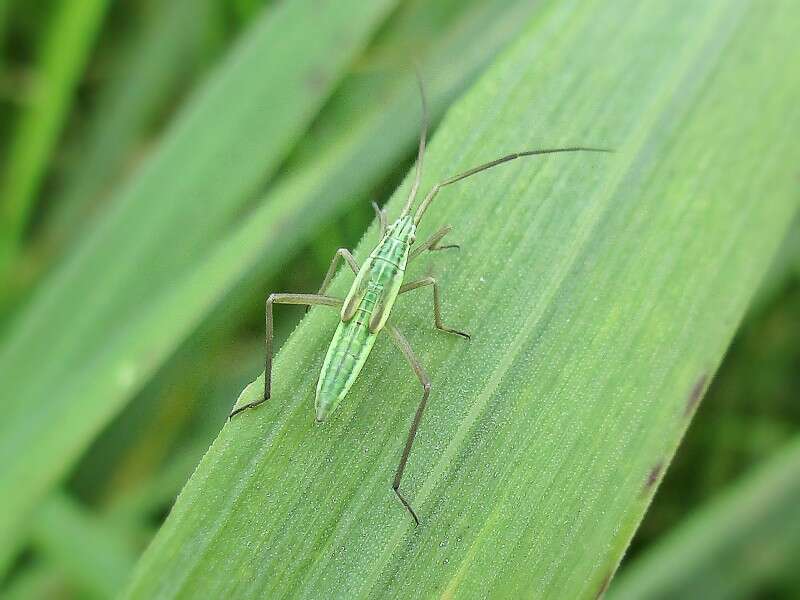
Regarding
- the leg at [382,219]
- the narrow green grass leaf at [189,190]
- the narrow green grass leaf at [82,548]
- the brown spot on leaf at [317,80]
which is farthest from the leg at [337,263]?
the narrow green grass leaf at [82,548]

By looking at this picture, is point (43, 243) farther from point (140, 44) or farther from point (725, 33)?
point (725, 33)

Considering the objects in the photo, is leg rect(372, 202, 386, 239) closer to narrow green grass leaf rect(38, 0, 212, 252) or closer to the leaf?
the leaf

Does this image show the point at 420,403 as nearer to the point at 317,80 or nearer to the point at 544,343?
the point at 544,343

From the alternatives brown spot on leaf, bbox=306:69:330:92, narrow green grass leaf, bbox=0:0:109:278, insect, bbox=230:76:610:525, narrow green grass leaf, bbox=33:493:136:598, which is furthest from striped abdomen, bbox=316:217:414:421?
narrow green grass leaf, bbox=0:0:109:278

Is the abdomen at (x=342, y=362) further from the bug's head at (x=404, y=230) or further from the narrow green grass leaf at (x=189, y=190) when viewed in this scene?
the narrow green grass leaf at (x=189, y=190)

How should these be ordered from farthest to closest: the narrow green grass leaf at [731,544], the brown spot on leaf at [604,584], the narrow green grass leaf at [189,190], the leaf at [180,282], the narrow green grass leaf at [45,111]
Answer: the narrow green grass leaf at [45,111] < the narrow green grass leaf at [189,190] < the narrow green grass leaf at [731,544] < the leaf at [180,282] < the brown spot on leaf at [604,584]

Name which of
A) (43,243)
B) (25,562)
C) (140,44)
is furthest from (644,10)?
(25,562)
